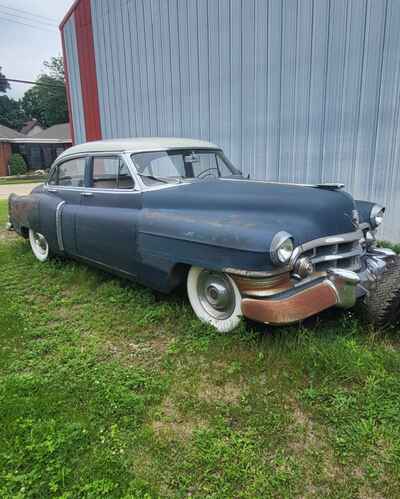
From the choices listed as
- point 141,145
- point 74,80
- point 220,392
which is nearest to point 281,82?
point 141,145

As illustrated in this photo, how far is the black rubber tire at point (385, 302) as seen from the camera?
9.77 feet

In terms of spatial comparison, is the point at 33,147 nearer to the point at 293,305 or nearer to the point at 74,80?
the point at 74,80

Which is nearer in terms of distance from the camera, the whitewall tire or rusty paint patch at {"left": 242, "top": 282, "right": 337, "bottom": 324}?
rusty paint patch at {"left": 242, "top": 282, "right": 337, "bottom": 324}

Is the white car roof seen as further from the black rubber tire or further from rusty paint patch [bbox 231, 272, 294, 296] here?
A: the black rubber tire

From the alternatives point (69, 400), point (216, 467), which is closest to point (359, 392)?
point (216, 467)

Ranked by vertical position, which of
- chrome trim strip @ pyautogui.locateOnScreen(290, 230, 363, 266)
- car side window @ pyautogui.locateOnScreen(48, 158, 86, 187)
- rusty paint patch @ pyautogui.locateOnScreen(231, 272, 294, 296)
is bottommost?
rusty paint patch @ pyautogui.locateOnScreen(231, 272, 294, 296)

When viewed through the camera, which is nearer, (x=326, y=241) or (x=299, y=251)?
(x=299, y=251)

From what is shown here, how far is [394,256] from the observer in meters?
3.62

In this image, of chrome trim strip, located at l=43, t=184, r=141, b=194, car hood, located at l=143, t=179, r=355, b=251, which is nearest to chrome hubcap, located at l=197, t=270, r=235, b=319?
car hood, located at l=143, t=179, r=355, b=251

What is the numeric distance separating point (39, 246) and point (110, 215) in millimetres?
2276

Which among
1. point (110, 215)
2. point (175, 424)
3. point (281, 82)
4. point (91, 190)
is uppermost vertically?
point (281, 82)

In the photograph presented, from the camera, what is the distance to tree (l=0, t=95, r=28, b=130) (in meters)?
58.1

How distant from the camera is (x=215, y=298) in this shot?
3238 millimetres

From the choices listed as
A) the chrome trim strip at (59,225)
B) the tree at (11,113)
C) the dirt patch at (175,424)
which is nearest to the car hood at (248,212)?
the dirt patch at (175,424)
